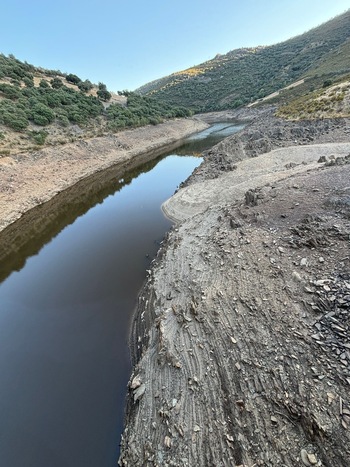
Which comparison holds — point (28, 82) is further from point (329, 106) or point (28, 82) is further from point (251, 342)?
point (251, 342)

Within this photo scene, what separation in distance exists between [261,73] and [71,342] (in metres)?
135

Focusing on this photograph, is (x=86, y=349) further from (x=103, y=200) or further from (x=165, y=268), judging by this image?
(x=103, y=200)

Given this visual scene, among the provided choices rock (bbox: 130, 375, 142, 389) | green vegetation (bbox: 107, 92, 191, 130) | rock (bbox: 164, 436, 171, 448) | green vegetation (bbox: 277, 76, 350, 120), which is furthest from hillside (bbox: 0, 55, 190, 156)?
rock (bbox: 164, 436, 171, 448)

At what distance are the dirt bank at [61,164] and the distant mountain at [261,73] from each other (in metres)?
54.9

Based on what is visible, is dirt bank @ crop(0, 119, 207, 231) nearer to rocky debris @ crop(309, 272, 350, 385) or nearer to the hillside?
the hillside

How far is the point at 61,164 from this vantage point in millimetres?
34875

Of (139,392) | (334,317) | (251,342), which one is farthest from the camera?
(139,392)

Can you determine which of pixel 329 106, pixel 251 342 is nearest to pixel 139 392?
pixel 251 342

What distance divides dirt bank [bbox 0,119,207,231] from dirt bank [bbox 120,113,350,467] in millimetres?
18548

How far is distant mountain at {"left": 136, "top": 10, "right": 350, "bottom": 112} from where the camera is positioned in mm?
93812

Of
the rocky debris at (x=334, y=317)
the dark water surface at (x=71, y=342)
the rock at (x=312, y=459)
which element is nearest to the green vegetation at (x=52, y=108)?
the dark water surface at (x=71, y=342)

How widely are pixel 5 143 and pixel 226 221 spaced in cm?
3176

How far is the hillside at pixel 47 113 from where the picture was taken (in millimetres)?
36188

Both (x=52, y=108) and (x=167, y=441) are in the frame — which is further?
(x=52, y=108)
